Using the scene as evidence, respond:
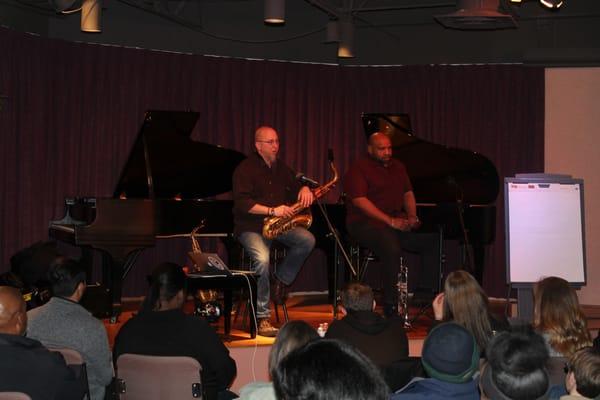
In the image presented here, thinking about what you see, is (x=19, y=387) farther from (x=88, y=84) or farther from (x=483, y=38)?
(x=483, y=38)

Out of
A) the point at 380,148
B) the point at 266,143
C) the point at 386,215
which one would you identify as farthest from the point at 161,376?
the point at 380,148

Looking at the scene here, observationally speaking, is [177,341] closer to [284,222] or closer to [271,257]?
[284,222]

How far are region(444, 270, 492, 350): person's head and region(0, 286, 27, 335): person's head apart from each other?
2167mm

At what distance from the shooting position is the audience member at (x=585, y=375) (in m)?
3.06

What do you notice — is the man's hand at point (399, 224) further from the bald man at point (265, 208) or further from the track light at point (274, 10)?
the track light at point (274, 10)

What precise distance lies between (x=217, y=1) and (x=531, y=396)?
27.4ft

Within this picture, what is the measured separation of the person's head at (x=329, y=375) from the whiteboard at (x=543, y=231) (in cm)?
575

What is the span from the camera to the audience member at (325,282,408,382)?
175 inches

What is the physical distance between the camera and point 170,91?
391 inches

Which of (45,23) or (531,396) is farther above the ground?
(45,23)

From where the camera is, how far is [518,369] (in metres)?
2.93

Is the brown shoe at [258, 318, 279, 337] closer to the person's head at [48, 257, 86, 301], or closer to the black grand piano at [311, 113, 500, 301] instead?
the black grand piano at [311, 113, 500, 301]

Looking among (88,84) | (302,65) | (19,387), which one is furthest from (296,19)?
(19,387)

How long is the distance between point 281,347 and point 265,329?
3.50 m
